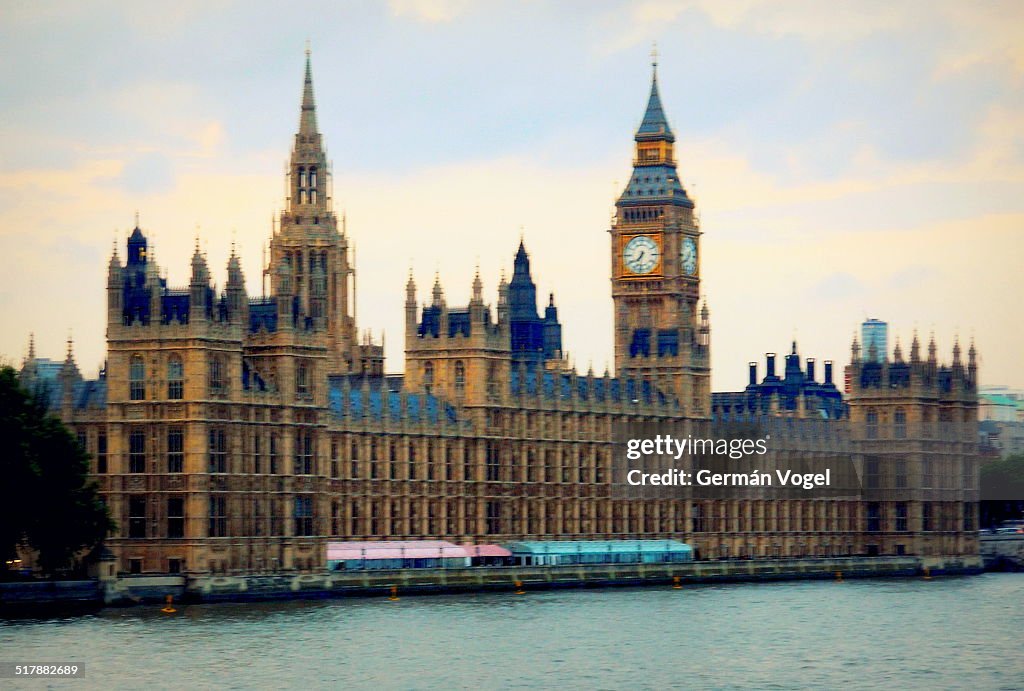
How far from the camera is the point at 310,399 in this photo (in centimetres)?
16125

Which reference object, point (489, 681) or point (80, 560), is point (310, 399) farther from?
point (489, 681)

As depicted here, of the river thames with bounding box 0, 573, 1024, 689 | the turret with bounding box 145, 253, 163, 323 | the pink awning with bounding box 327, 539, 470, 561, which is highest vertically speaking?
the turret with bounding box 145, 253, 163, 323

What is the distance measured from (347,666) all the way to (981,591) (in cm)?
7627

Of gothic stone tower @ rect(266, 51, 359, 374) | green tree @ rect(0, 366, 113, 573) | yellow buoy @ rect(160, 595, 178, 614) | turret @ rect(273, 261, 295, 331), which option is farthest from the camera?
gothic stone tower @ rect(266, 51, 359, 374)

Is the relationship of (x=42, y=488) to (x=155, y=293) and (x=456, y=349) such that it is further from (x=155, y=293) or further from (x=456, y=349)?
(x=456, y=349)

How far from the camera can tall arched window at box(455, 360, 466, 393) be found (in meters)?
189

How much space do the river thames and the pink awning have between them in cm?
668

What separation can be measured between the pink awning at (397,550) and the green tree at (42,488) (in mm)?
23254

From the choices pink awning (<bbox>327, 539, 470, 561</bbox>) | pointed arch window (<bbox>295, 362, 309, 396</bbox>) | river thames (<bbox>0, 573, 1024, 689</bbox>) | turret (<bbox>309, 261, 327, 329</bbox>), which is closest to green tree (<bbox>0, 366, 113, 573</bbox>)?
river thames (<bbox>0, 573, 1024, 689</bbox>)

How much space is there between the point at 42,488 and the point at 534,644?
25947mm

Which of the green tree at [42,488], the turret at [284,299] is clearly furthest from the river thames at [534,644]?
the turret at [284,299]

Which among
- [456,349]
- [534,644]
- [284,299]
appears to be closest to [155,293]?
[284,299]

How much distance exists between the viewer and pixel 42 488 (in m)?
144

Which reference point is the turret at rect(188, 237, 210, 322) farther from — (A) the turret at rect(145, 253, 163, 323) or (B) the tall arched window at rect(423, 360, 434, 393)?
(B) the tall arched window at rect(423, 360, 434, 393)
